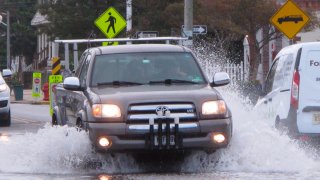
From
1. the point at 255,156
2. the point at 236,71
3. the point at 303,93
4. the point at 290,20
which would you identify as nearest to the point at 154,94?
the point at 255,156

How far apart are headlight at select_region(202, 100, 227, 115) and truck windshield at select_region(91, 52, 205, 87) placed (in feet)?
3.25

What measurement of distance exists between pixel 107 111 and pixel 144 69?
4.64 ft

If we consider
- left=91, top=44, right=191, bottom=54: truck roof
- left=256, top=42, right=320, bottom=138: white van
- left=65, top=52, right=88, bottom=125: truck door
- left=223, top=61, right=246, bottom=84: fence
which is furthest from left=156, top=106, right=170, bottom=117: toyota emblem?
left=223, top=61, right=246, bottom=84: fence

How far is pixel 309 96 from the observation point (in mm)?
13273

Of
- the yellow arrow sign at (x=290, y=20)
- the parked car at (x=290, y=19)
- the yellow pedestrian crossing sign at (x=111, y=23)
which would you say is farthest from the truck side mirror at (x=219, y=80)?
the yellow pedestrian crossing sign at (x=111, y=23)

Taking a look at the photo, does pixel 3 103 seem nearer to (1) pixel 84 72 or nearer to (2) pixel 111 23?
(2) pixel 111 23

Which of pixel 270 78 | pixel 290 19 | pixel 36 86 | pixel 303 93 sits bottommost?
pixel 36 86

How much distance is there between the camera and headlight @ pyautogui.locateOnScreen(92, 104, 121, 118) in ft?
36.2

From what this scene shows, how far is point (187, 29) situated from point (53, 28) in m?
14.6

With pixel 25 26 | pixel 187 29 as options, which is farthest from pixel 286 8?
pixel 25 26

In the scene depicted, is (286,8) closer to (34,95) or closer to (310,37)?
(310,37)

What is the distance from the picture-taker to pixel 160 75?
12234 mm

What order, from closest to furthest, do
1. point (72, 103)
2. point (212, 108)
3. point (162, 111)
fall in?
point (162, 111) → point (212, 108) → point (72, 103)

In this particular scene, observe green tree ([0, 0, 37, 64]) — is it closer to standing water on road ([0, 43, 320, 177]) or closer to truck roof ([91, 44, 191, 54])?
truck roof ([91, 44, 191, 54])
